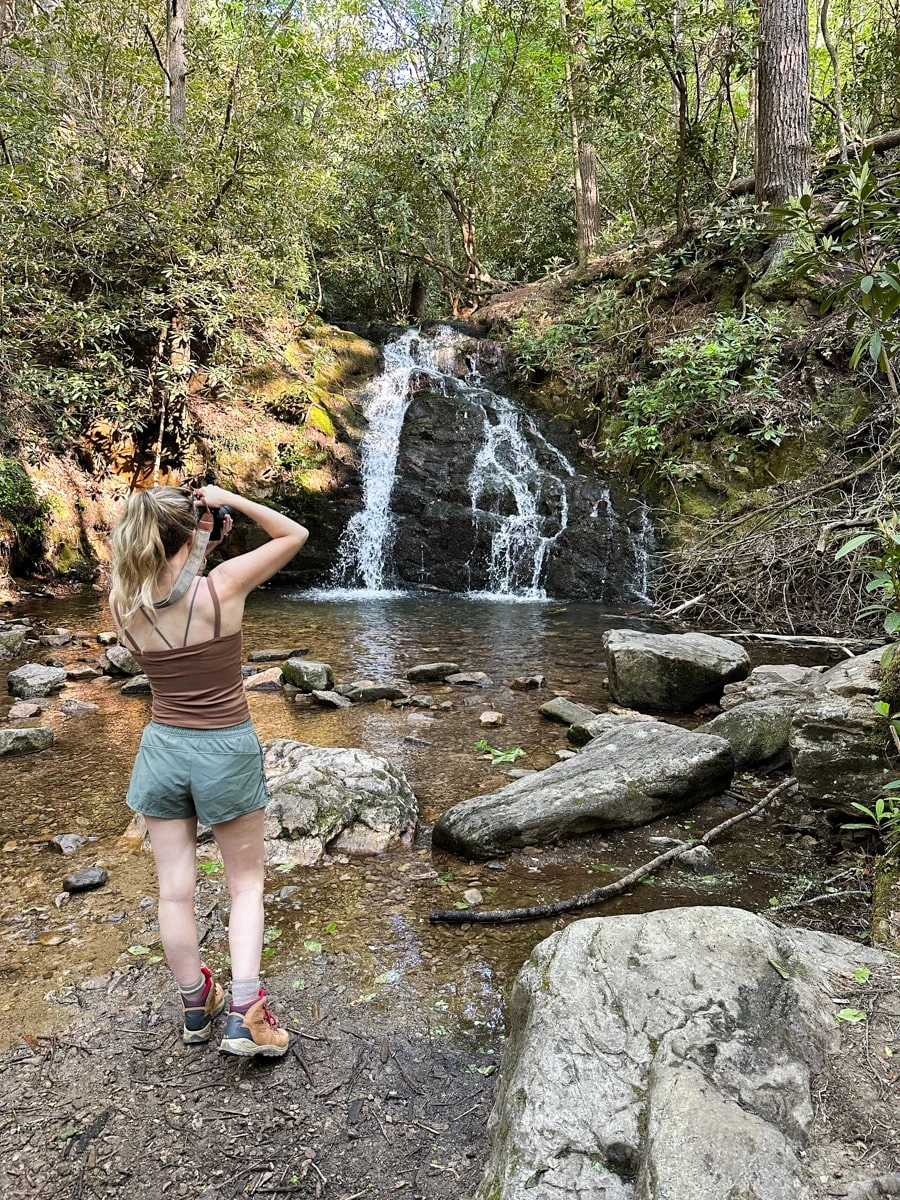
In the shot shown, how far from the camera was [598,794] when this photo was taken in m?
3.90

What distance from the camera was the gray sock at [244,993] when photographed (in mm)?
2256

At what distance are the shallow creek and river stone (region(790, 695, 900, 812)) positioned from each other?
16.6 inches

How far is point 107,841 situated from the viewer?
3834 mm

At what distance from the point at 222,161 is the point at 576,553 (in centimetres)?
825

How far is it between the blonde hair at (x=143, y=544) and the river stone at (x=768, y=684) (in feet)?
14.5

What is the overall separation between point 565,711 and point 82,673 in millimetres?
4802

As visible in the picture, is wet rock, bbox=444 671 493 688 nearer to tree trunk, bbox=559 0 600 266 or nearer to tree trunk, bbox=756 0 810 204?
tree trunk, bbox=756 0 810 204

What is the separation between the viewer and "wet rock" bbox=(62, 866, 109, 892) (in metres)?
3.34

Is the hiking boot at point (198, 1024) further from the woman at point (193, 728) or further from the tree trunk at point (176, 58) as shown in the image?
the tree trunk at point (176, 58)

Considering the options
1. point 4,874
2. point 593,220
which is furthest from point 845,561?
point 593,220

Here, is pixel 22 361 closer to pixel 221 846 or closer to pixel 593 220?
pixel 221 846

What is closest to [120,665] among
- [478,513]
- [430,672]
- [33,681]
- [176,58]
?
[33,681]

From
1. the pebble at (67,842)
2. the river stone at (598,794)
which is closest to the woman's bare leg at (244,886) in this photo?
the river stone at (598,794)

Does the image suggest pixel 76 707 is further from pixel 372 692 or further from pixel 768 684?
pixel 768 684
